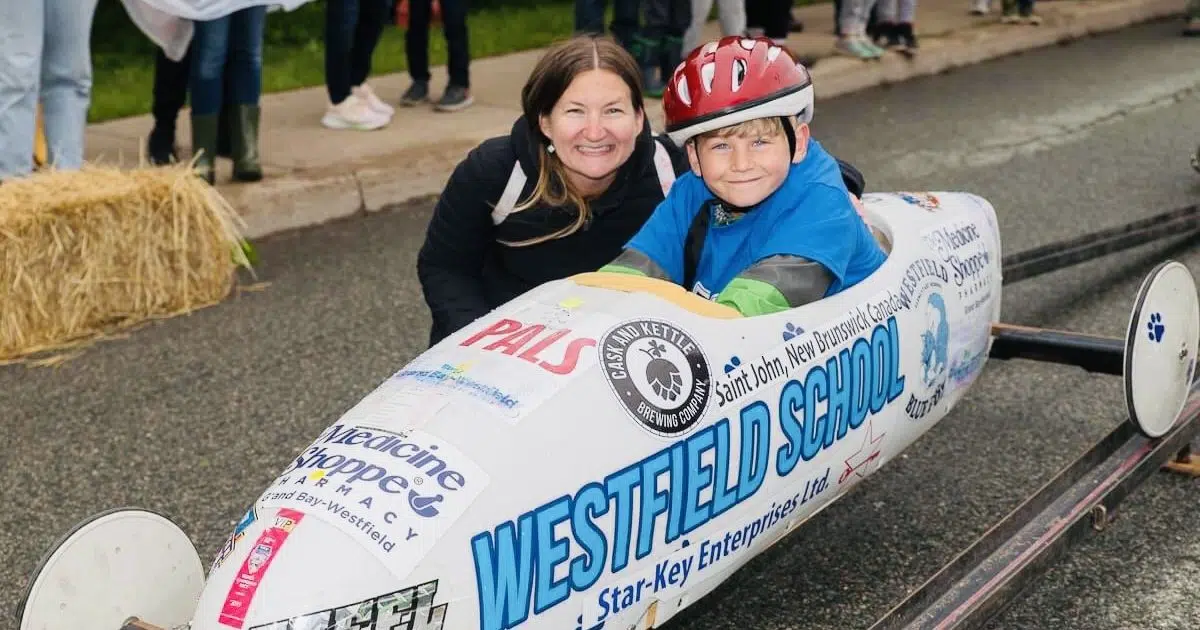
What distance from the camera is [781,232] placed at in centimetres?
309

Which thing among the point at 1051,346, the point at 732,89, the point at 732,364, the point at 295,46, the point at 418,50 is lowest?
the point at 295,46

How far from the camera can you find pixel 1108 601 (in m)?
3.22

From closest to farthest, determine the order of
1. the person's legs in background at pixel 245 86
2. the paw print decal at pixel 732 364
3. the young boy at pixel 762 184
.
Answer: the paw print decal at pixel 732 364
the young boy at pixel 762 184
the person's legs in background at pixel 245 86

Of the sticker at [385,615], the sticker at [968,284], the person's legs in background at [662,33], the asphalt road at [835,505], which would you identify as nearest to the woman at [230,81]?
the asphalt road at [835,505]

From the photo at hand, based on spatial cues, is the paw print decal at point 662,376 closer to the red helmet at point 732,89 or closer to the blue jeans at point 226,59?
the red helmet at point 732,89

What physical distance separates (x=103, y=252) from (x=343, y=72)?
2.81m

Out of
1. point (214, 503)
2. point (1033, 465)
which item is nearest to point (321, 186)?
point (214, 503)

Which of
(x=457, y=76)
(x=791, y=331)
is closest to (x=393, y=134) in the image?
(x=457, y=76)

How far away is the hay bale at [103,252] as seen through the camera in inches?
201

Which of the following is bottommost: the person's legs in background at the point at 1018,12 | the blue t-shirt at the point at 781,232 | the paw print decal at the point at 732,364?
the person's legs in background at the point at 1018,12

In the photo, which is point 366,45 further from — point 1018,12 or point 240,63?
point 1018,12

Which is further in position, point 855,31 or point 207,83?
point 855,31

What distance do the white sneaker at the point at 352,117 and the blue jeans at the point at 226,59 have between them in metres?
1.40

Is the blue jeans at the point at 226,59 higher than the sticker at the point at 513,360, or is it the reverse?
the sticker at the point at 513,360
